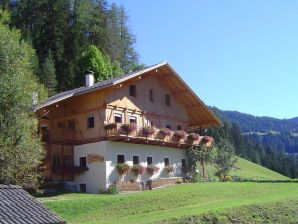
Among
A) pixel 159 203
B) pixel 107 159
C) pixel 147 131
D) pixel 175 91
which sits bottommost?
pixel 159 203

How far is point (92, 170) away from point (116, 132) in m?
3.17

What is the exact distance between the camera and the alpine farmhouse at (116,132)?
117 ft

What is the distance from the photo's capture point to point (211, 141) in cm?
4438

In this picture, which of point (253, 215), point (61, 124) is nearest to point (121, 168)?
point (61, 124)

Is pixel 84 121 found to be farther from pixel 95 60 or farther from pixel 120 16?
pixel 120 16

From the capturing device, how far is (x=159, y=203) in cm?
2717

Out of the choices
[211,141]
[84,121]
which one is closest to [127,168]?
[84,121]

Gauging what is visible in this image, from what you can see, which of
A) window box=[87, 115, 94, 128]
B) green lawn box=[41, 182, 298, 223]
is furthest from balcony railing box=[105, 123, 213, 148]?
green lawn box=[41, 182, 298, 223]

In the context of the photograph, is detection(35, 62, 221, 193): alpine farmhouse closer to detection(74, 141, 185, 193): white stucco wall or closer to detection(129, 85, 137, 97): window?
detection(74, 141, 185, 193): white stucco wall

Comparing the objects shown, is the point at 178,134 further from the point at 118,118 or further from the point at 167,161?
the point at 118,118

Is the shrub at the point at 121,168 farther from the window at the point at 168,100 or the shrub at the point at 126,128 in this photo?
the window at the point at 168,100

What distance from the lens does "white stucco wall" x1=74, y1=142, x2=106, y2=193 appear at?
35281mm

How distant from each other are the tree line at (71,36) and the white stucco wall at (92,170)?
27.6 meters

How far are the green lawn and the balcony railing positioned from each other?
19.1 ft
